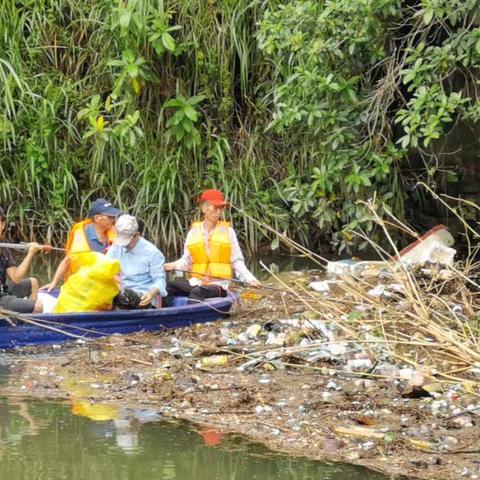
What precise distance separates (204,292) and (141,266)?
76cm

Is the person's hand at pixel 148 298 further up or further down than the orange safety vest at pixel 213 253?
further down

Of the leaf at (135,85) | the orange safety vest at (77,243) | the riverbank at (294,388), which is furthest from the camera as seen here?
the leaf at (135,85)

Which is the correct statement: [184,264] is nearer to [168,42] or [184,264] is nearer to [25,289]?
[25,289]

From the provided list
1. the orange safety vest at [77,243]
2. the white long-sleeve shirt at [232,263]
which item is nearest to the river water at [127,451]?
the orange safety vest at [77,243]

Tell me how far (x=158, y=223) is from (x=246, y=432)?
685 centimetres

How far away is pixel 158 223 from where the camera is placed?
13.6m

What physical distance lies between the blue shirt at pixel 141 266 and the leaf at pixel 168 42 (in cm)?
→ 382

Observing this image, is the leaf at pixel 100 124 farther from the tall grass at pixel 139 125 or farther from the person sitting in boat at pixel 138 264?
the person sitting in boat at pixel 138 264

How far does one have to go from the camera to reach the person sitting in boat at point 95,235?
9.95 m

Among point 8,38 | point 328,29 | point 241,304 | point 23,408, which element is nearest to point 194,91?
point 8,38

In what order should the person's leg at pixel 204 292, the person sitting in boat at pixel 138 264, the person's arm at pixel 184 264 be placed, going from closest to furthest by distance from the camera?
1. the person sitting in boat at pixel 138 264
2. the person's leg at pixel 204 292
3. the person's arm at pixel 184 264

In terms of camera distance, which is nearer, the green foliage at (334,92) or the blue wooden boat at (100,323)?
the blue wooden boat at (100,323)

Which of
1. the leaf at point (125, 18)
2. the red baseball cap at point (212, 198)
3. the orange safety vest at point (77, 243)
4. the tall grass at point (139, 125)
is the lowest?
the orange safety vest at point (77, 243)

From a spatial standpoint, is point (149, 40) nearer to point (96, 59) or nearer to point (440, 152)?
point (96, 59)
